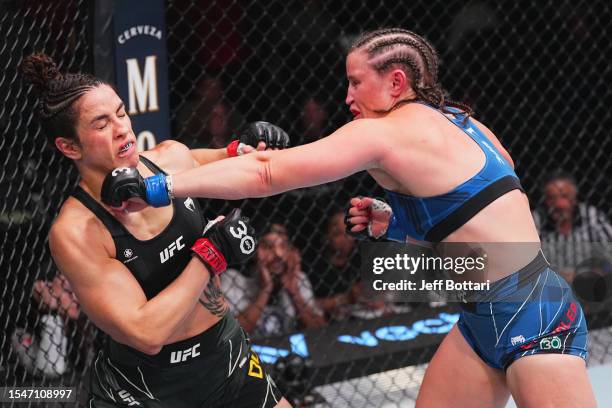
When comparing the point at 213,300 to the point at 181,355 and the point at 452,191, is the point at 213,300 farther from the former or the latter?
the point at 452,191

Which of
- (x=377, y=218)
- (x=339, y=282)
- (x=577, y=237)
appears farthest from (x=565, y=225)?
(x=377, y=218)

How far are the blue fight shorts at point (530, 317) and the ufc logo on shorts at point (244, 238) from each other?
19.9 inches

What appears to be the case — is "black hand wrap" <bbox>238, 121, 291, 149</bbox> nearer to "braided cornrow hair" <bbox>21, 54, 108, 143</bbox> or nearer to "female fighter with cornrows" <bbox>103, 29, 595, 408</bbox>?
"female fighter with cornrows" <bbox>103, 29, 595, 408</bbox>

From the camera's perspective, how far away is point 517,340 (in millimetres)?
1921

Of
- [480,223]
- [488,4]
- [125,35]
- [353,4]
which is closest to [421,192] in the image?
[480,223]

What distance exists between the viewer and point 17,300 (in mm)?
2805

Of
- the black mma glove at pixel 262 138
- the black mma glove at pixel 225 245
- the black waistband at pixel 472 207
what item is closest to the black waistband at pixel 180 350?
the black mma glove at pixel 225 245

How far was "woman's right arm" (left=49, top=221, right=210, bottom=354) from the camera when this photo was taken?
6.12 ft

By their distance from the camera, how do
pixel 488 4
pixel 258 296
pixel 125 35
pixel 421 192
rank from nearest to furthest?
pixel 421 192
pixel 125 35
pixel 258 296
pixel 488 4

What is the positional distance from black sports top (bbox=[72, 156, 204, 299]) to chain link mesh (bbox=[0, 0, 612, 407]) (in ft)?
2.53

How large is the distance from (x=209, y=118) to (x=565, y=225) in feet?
5.34

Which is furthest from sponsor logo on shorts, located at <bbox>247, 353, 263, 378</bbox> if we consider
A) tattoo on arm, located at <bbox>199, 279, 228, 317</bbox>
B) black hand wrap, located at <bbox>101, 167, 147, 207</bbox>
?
black hand wrap, located at <bbox>101, 167, 147, 207</bbox>

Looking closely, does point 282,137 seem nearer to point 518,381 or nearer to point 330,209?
point 518,381

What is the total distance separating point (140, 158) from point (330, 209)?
1.68m
